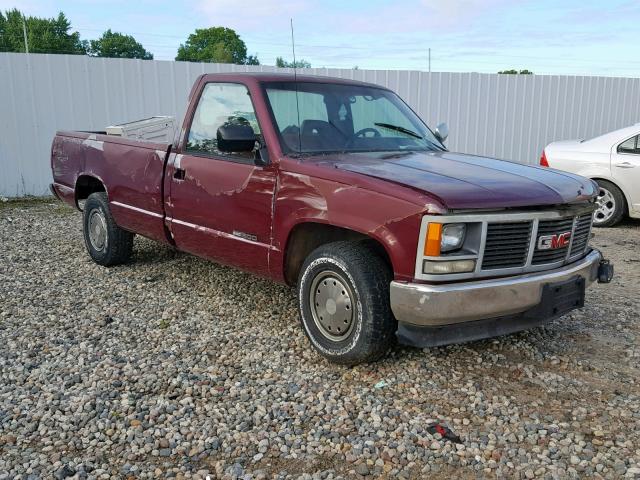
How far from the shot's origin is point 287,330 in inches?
175

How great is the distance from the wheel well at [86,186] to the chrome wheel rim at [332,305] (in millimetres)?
3288

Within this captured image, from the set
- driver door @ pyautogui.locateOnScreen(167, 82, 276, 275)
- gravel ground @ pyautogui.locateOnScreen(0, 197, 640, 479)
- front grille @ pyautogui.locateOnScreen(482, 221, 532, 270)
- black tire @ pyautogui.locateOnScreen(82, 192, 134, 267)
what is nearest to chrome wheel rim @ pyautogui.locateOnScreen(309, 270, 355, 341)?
gravel ground @ pyautogui.locateOnScreen(0, 197, 640, 479)

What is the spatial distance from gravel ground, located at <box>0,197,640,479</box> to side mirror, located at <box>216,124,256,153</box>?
1.37 m

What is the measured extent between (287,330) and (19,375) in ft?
5.91

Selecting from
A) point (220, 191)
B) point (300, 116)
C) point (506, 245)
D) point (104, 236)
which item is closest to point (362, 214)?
point (506, 245)

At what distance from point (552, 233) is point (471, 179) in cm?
59

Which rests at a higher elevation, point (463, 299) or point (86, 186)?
point (86, 186)

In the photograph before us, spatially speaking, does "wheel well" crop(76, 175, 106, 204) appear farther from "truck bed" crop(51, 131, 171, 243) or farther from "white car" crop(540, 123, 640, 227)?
"white car" crop(540, 123, 640, 227)

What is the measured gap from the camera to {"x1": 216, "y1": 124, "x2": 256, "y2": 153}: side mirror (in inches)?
158

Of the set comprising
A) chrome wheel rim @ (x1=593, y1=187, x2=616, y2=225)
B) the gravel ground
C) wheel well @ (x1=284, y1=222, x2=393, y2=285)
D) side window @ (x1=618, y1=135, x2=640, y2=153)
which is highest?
side window @ (x1=618, y1=135, x2=640, y2=153)

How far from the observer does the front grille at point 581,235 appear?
12.5 feet

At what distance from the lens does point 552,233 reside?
353 cm

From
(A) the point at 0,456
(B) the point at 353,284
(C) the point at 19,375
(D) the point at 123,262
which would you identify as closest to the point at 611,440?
(B) the point at 353,284

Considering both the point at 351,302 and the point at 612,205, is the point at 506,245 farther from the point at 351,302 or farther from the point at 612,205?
the point at 612,205
